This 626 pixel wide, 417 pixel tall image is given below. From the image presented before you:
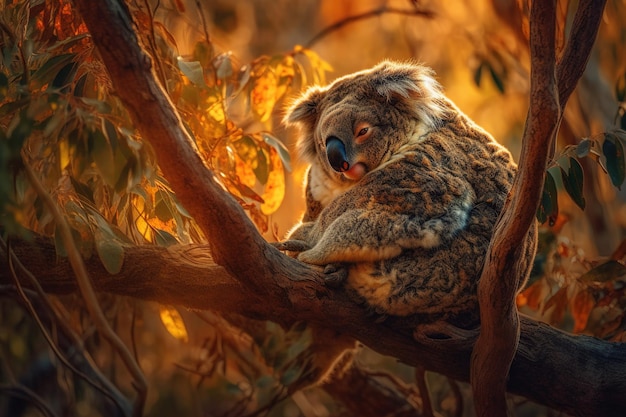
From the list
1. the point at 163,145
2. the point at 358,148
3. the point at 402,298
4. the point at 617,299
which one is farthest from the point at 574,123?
the point at 163,145

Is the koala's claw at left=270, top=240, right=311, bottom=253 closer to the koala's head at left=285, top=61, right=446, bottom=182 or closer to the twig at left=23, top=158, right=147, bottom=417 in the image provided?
the koala's head at left=285, top=61, right=446, bottom=182

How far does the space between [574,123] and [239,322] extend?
4136mm

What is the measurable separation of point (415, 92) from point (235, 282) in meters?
1.36

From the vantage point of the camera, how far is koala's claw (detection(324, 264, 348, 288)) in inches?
118

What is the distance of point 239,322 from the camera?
12.6ft

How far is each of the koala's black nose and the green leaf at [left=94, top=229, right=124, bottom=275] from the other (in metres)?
1.11

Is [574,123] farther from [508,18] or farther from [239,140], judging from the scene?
[239,140]

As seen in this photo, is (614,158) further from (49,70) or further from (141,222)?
(49,70)

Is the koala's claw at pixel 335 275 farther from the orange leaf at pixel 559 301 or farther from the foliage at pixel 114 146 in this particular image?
the orange leaf at pixel 559 301

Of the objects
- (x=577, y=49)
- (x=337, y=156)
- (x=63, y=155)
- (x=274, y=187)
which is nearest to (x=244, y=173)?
(x=274, y=187)

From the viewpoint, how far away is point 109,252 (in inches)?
103

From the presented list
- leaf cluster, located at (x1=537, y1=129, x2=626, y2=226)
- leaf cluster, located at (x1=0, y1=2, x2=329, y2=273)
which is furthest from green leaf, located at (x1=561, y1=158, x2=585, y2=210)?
leaf cluster, located at (x1=0, y1=2, x2=329, y2=273)

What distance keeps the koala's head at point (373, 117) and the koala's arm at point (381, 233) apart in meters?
0.38

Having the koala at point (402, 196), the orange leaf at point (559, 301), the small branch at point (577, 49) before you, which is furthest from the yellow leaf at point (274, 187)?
the small branch at point (577, 49)
